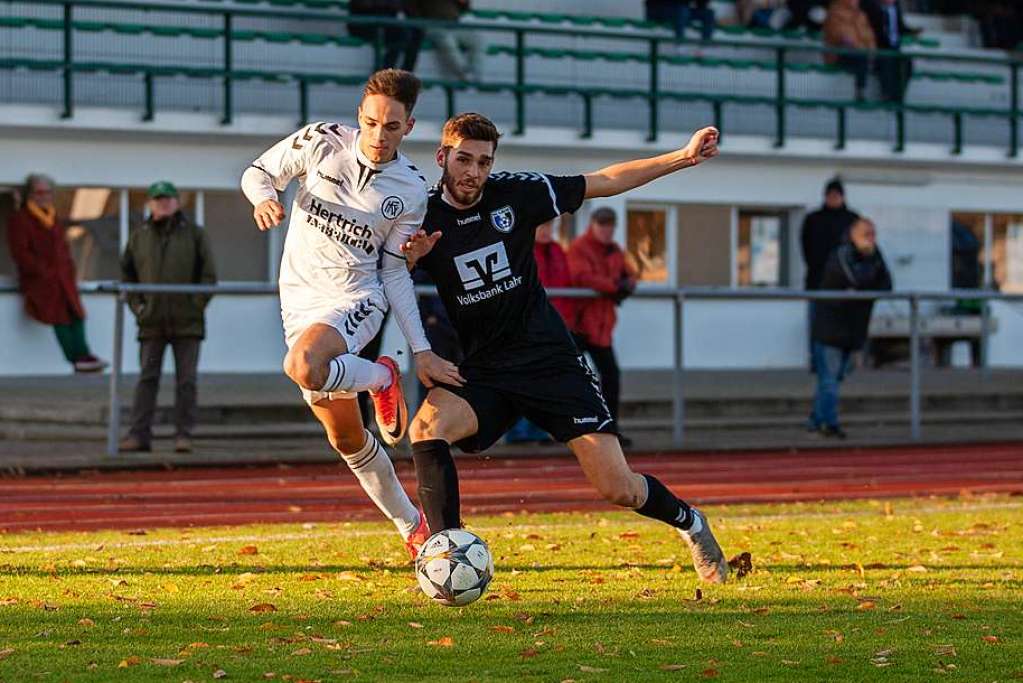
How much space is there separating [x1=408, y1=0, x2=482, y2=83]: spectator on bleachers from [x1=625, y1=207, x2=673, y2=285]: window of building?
3314 mm

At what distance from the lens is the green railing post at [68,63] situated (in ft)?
70.6

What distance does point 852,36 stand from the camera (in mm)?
26953

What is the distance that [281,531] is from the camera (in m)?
10.8

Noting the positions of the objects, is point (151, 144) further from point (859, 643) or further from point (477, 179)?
point (859, 643)

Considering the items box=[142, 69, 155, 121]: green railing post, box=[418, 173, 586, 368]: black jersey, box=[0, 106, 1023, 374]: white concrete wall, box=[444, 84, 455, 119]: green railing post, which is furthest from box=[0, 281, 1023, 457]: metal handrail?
box=[444, 84, 455, 119]: green railing post

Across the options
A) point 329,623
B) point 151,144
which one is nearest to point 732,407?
point 151,144

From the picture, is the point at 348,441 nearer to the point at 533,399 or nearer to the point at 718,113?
the point at 533,399

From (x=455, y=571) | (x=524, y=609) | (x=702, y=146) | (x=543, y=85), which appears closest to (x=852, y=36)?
(x=543, y=85)

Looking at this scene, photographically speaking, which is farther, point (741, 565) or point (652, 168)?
point (741, 565)

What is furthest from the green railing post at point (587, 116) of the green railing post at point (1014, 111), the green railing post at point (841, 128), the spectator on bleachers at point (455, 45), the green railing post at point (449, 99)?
the green railing post at point (1014, 111)

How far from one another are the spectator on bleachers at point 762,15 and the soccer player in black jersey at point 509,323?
829 inches

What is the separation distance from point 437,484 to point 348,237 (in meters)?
1.21

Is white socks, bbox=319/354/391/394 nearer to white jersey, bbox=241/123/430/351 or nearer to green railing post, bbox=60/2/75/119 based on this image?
white jersey, bbox=241/123/430/351

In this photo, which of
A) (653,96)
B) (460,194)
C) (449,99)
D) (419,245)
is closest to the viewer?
(419,245)
